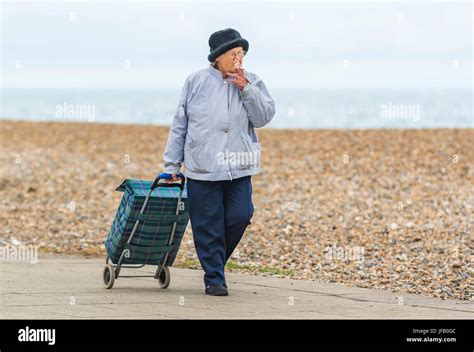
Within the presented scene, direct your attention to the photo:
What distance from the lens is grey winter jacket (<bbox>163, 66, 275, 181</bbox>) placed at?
8.96 meters

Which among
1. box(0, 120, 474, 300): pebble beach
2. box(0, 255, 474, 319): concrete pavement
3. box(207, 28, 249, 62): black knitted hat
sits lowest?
box(0, 255, 474, 319): concrete pavement

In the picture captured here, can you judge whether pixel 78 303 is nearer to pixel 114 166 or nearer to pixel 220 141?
pixel 220 141

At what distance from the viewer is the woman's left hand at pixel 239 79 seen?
8.90 meters

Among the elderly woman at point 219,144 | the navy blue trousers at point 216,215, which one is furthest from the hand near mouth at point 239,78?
the navy blue trousers at point 216,215

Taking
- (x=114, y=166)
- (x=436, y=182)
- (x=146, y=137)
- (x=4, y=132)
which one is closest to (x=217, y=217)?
(x=436, y=182)

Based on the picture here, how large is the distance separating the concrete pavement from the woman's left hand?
1675 millimetres

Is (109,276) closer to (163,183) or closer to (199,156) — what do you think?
(163,183)

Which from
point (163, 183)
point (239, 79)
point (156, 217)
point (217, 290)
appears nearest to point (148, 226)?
point (156, 217)

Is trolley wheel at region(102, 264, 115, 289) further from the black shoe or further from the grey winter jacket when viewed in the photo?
the grey winter jacket

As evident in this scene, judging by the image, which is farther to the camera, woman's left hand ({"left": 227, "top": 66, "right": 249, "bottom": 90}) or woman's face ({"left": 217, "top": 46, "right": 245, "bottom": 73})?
woman's face ({"left": 217, "top": 46, "right": 245, "bottom": 73})

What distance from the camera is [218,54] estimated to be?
9.02m

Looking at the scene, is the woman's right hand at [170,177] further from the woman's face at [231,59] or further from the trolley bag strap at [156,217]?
the woman's face at [231,59]

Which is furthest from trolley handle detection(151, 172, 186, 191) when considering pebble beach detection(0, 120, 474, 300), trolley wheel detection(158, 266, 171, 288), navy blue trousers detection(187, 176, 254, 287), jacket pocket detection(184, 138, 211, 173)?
pebble beach detection(0, 120, 474, 300)

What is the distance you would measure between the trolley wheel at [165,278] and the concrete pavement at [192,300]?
64 mm
